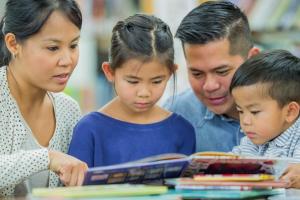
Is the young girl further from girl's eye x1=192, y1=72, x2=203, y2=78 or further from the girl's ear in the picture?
girl's eye x1=192, y1=72, x2=203, y2=78

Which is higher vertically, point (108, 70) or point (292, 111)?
point (108, 70)

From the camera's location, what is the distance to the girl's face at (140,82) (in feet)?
6.04

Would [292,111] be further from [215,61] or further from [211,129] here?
[211,129]

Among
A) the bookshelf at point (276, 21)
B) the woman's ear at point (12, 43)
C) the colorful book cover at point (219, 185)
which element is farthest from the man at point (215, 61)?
the bookshelf at point (276, 21)

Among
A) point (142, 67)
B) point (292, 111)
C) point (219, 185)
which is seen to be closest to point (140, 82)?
point (142, 67)

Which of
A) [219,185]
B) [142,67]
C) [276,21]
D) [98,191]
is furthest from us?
[276,21]

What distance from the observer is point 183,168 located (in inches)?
59.0

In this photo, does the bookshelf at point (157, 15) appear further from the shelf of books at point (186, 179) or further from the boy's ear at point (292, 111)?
the shelf of books at point (186, 179)

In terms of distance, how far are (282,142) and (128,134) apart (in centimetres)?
41

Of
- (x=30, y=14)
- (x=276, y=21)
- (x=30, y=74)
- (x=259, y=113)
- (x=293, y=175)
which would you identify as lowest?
(x=293, y=175)

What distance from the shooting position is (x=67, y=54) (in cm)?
187

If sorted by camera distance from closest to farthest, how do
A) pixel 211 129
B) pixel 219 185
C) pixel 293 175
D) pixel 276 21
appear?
1. pixel 219 185
2. pixel 293 175
3. pixel 211 129
4. pixel 276 21

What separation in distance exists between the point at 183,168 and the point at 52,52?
1.86 feet

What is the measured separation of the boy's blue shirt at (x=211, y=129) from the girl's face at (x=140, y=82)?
0.42 metres
